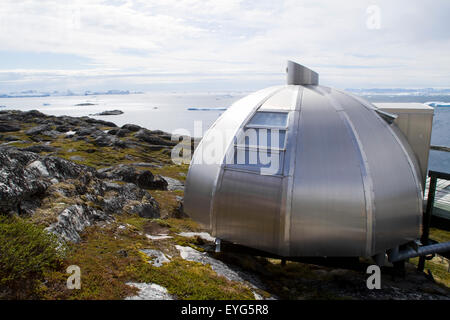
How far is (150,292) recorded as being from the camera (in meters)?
11.0

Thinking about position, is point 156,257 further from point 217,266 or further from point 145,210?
point 145,210

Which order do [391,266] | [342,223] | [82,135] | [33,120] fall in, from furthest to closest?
[33,120] < [82,135] < [391,266] < [342,223]

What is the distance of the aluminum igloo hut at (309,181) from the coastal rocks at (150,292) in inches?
171

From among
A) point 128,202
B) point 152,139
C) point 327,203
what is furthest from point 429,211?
point 152,139

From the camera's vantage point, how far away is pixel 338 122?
47.4ft

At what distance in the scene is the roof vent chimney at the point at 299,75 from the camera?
700 inches

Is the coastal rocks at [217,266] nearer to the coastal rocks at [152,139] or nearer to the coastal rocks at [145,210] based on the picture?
the coastal rocks at [145,210]

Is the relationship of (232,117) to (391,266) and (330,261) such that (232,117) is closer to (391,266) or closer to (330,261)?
(330,261)

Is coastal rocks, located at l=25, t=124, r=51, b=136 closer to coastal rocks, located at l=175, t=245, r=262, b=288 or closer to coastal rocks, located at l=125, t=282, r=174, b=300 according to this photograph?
coastal rocks, located at l=175, t=245, r=262, b=288

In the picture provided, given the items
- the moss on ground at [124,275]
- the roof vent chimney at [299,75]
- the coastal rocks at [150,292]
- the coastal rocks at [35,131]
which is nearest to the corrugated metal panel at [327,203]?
the moss on ground at [124,275]

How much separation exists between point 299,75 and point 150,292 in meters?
13.9

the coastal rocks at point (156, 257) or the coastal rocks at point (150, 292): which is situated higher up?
the coastal rocks at point (150, 292)

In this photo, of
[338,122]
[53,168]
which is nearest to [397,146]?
[338,122]
